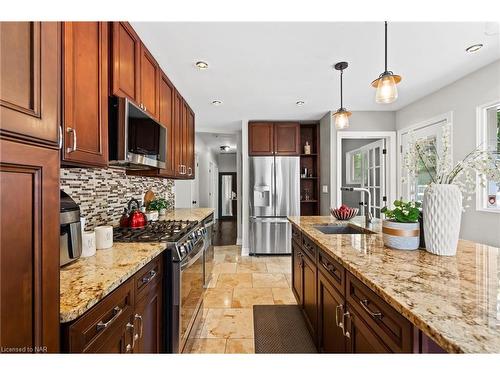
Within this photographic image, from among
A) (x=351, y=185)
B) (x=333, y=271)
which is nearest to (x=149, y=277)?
(x=333, y=271)

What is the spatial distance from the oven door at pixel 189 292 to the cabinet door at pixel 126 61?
1.25m

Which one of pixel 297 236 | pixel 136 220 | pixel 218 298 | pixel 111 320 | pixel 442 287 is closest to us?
pixel 442 287

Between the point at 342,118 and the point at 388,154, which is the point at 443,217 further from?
the point at 388,154

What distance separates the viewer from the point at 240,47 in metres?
2.08

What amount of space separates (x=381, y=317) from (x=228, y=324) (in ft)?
5.41

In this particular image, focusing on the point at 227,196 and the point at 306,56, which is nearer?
the point at 306,56

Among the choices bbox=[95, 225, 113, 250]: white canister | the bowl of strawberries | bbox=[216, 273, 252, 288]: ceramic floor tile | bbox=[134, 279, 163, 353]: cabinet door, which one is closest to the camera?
bbox=[134, 279, 163, 353]: cabinet door

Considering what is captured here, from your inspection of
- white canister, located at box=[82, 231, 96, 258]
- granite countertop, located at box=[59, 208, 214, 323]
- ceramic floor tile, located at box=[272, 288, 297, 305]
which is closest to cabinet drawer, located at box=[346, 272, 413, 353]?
granite countertop, located at box=[59, 208, 214, 323]

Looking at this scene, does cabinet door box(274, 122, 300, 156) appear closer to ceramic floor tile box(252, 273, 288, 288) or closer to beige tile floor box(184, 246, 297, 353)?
beige tile floor box(184, 246, 297, 353)

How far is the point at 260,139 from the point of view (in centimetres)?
445

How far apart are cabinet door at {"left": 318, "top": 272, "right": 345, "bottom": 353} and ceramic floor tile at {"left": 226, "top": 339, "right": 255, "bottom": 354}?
0.54 m

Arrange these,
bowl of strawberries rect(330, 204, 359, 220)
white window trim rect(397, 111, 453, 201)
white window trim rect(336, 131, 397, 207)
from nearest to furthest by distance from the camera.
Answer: bowl of strawberries rect(330, 204, 359, 220)
white window trim rect(397, 111, 453, 201)
white window trim rect(336, 131, 397, 207)

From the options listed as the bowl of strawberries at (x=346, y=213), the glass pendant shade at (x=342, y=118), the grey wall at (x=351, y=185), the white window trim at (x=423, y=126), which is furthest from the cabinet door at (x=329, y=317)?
the grey wall at (x=351, y=185)

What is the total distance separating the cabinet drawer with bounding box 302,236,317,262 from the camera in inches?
→ 68.4
